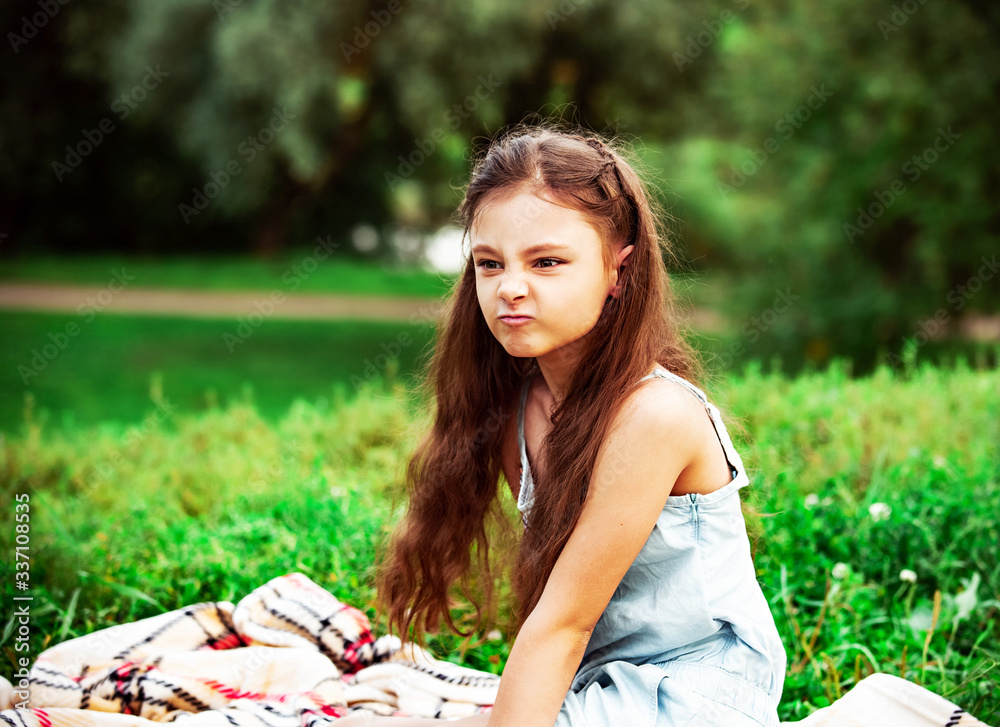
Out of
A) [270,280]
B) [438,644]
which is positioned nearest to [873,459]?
[438,644]

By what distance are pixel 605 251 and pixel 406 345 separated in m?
10.9

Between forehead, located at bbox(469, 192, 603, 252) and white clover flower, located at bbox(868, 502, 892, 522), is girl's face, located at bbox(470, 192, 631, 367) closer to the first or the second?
forehead, located at bbox(469, 192, 603, 252)

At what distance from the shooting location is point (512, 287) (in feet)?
5.92

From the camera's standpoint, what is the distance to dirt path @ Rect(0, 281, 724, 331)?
13.5 metres

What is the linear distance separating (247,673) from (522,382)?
115 centimetres

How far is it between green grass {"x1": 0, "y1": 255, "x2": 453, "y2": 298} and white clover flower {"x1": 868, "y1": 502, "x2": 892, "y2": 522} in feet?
41.8

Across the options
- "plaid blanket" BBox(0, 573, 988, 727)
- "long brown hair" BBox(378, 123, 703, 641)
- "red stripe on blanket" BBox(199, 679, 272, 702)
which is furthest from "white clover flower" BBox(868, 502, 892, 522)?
"red stripe on blanket" BBox(199, 679, 272, 702)

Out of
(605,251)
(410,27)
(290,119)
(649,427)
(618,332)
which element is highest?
(410,27)

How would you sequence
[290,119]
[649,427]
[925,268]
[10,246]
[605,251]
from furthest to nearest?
[10,246] < [290,119] < [925,268] < [605,251] < [649,427]

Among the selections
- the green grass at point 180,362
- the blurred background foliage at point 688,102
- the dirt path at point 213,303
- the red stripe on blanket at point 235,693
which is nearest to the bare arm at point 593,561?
the red stripe on blanket at point 235,693

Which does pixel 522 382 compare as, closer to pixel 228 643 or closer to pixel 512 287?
pixel 512 287

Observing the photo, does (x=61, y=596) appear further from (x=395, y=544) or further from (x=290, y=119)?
(x=290, y=119)

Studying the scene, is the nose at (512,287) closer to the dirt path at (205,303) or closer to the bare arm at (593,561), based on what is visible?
the bare arm at (593,561)

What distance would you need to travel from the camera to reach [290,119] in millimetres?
11141
